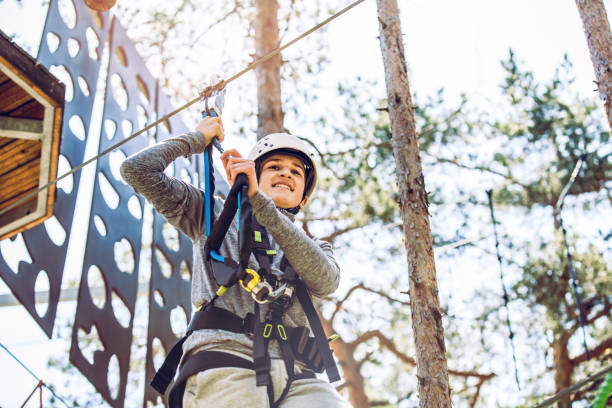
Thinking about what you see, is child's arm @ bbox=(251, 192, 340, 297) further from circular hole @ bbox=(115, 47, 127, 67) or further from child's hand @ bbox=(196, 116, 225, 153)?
circular hole @ bbox=(115, 47, 127, 67)

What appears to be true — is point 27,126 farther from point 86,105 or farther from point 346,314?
point 346,314

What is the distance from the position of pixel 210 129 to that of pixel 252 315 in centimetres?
81

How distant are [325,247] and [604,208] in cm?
760

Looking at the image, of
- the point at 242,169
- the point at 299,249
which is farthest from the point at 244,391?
the point at 242,169

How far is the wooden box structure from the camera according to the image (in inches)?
159

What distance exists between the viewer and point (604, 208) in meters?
8.94

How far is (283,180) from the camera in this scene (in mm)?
2629

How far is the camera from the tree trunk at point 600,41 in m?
3.39

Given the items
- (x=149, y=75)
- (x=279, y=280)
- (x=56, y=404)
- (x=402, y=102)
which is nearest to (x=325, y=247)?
(x=279, y=280)

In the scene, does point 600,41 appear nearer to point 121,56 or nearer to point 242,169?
point 242,169

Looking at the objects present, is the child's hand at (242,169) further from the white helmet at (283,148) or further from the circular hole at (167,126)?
the circular hole at (167,126)

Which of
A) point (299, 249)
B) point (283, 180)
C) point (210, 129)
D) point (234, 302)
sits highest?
point (210, 129)

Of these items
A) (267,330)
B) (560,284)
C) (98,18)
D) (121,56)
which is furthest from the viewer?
(560,284)

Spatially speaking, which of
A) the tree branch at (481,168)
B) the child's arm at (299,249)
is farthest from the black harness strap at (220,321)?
the tree branch at (481,168)
